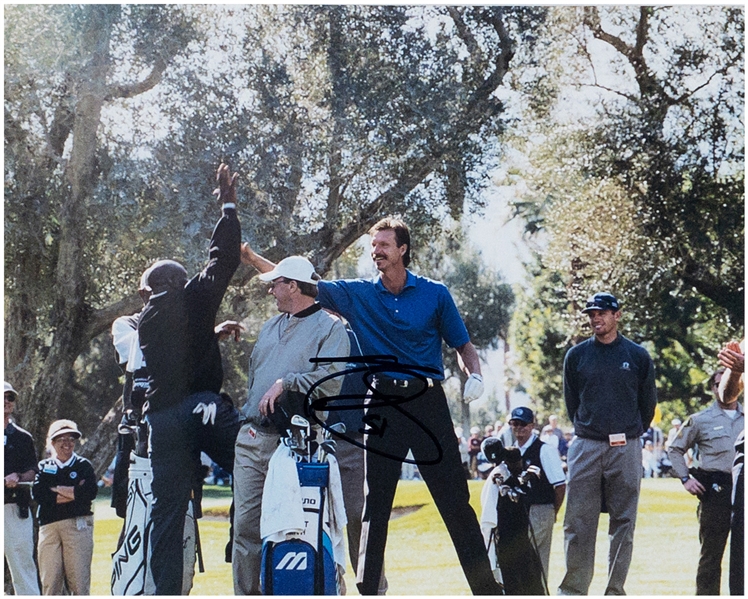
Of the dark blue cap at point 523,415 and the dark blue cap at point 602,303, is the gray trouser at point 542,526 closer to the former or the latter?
the dark blue cap at point 523,415

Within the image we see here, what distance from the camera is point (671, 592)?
4.86 m

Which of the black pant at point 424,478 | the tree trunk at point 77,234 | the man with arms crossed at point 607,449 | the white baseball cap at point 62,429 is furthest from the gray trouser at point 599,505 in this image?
the tree trunk at point 77,234

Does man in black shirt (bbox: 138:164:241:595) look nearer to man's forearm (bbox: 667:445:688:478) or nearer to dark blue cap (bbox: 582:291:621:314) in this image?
dark blue cap (bbox: 582:291:621:314)

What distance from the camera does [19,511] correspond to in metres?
4.87

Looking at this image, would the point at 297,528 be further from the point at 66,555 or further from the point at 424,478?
the point at 66,555

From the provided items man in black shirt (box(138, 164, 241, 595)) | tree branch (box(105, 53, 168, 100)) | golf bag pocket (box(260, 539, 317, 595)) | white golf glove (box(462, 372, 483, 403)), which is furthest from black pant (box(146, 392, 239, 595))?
tree branch (box(105, 53, 168, 100))

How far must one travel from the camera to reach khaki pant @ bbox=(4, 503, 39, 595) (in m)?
4.83

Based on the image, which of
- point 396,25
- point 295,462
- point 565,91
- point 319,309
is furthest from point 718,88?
point 295,462

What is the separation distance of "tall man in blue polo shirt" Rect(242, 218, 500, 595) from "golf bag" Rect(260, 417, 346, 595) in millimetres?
256

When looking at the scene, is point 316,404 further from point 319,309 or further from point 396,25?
point 396,25

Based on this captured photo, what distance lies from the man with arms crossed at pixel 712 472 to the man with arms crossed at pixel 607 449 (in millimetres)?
378

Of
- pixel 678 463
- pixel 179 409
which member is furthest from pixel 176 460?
pixel 678 463

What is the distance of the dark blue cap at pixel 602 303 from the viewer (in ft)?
15.6

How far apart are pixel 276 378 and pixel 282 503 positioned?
23.0 inches
